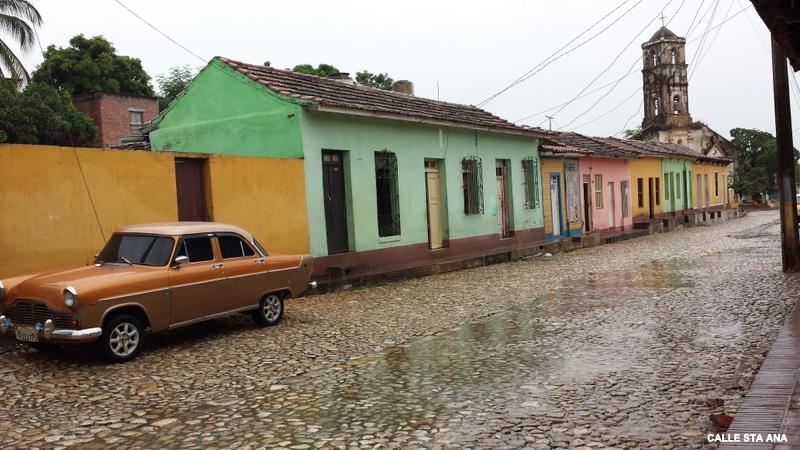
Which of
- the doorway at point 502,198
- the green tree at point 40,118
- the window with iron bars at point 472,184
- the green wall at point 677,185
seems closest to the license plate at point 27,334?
the window with iron bars at point 472,184

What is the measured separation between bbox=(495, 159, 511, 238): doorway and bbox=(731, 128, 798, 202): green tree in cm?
4603

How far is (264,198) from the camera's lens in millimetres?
12836

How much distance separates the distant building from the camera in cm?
5681

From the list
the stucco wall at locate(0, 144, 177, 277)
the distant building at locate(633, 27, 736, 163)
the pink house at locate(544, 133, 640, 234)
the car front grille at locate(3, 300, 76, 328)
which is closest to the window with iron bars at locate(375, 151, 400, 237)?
the stucco wall at locate(0, 144, 177, 277)

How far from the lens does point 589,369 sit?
20.6 feet

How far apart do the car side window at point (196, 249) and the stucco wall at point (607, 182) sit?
20.3 meters

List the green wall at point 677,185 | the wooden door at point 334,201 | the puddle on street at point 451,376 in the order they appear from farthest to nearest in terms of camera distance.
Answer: the green wall at point 677,185 < the wooden door at point 334,201 < the puddle on street at point 451,376

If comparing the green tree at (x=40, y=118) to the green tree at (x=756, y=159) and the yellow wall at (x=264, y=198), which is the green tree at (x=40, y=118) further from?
the green tree at (x=756, y=159)

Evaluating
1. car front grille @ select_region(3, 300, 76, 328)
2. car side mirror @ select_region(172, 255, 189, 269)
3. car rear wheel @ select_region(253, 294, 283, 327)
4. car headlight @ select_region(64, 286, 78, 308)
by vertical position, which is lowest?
car rear wheel @ select_region(253, 294, 283, 327)

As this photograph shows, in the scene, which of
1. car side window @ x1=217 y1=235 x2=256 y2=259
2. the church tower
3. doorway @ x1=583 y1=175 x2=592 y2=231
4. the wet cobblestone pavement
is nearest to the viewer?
the wet cobblestone pavement

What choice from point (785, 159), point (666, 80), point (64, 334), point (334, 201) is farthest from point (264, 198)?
point (666, 80)

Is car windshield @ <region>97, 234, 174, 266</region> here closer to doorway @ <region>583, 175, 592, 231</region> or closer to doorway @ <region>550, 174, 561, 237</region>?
doorway @ <region>550, 174, 561, 237</region>

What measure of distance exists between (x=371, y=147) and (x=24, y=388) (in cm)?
1038

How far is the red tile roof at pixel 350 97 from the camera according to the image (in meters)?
14.4
